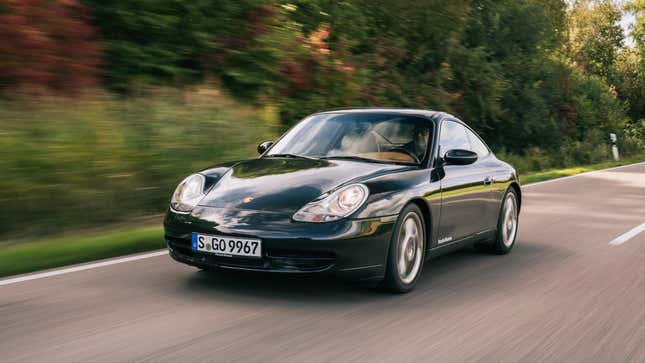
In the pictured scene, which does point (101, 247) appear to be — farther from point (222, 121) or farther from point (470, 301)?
point (222, 121)

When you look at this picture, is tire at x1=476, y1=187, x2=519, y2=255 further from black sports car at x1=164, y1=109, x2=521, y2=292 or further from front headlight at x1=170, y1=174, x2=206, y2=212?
front headlight at x1=170, y1=174, x2=206, y2=212

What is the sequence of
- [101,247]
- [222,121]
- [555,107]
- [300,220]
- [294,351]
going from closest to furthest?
1. [294,351]
2. [300,220]
3. [101,247]
4. [222,121]
5. [555,107]

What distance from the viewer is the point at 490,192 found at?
8.12m

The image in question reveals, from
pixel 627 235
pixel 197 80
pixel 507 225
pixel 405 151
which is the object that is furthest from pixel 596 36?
pixel 405 151

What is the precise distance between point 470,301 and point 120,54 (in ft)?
32.3

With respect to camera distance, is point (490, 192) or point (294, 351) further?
point (490, 192)

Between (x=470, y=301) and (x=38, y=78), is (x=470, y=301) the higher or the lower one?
the lower one

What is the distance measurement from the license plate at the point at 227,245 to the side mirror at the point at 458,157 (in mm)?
2124

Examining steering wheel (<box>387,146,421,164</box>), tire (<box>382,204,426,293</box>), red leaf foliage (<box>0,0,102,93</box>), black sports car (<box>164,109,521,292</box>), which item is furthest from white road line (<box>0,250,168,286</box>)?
red leaf foliage (<box>0,0,102,93</box>)

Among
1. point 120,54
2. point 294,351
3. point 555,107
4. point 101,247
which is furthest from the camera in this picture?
point 555,107

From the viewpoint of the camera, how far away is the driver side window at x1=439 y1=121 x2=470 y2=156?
746 cm

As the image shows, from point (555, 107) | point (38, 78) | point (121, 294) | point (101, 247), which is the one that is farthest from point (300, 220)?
point (555, 107)

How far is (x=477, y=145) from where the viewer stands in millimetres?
8414

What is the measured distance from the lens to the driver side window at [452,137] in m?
7.46
